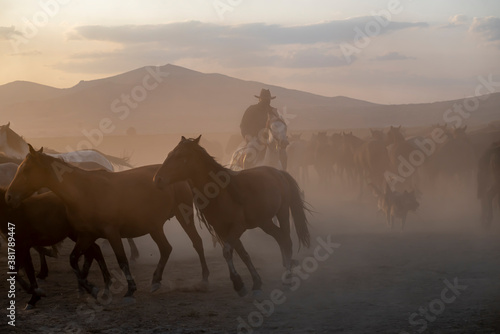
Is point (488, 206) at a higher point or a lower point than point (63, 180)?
lower

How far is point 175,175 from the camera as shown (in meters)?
8.16

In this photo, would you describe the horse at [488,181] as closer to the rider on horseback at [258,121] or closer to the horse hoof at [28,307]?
the rider on horseback at [258,121]

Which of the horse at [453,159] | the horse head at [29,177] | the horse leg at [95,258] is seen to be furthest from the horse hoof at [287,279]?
the horse at [453,159]

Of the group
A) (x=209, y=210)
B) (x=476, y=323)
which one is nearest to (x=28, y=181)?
(x=209, y=210)

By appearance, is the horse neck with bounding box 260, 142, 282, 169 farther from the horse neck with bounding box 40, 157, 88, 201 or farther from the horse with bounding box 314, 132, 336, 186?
the horse with bounding box 314, 132, 336, 186

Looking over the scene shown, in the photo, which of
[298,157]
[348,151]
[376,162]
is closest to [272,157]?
[376,162]

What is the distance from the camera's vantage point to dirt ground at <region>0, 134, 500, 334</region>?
6.96 m

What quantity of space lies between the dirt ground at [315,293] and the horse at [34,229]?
0.33 metres

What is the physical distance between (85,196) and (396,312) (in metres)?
4.29

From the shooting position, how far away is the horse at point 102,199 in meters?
7.86

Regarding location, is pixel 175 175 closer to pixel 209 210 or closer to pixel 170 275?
pixel 209 210

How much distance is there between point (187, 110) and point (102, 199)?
13349 centimetres

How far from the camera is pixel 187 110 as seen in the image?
140 m

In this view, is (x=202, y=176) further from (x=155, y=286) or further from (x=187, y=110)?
(x=187, y=110)
